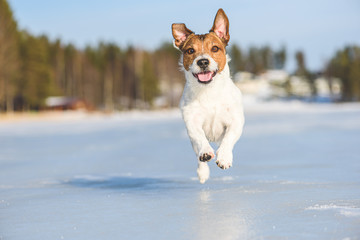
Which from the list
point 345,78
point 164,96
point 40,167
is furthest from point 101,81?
point 40,167

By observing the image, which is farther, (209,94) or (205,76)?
(209,94)

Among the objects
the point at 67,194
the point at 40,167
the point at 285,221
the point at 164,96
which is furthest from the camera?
the point at 164,96

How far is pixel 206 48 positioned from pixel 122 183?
3.42 metres

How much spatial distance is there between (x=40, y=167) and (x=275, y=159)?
478 centimetres

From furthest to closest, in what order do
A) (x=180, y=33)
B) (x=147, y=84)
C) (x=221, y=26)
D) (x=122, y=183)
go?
(x=147, y=84) → (x=122, y=183) → (x=180, y=33) → (x=221, y=26)

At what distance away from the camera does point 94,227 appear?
418 centimetres

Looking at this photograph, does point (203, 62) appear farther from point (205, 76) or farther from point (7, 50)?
point (7, 50)

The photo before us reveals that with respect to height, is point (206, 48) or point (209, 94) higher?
point (206, 48)

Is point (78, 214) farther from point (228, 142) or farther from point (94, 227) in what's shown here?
point (228, 142)

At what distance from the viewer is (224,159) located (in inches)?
172

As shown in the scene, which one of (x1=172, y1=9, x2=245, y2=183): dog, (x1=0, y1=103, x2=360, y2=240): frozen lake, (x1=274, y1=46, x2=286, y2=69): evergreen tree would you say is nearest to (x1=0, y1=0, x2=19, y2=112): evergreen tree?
(x1=0, y1=103, x2=360, y2=240): frozen lake

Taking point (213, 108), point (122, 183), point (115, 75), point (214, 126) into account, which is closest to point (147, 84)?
point (115, 75)

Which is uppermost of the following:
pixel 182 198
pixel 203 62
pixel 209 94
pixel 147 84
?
pixel 147 84

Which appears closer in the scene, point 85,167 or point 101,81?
point 85,167
